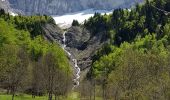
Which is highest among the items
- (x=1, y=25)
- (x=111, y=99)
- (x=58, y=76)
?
(x=1, y=25)

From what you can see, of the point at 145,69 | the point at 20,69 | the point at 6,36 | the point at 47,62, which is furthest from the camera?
the point at 6,36

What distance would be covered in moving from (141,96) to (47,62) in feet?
113

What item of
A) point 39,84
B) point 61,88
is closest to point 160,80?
point 61,88

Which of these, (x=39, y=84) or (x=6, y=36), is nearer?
(x=39, y=84)

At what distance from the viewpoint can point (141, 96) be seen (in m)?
74.6

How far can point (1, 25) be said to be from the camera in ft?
558

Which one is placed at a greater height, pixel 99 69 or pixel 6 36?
pixel 6 36

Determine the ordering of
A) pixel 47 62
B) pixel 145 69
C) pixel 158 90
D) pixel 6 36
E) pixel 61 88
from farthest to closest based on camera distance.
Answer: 1. pixel 6 36
2. pixel 61 88
3. pixel 47 62
4. pixel 145 69
5. pixel 158 90

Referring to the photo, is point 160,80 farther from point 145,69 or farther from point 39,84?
point 39,84

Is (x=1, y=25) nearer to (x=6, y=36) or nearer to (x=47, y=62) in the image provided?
(x=6, y=36)

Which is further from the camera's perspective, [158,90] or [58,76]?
[58,76]

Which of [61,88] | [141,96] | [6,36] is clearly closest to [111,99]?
[61,88]

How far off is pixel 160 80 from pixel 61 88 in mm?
42719

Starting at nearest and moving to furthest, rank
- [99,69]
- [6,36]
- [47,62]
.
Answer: [47,62] < [6,36] < [99,69]
